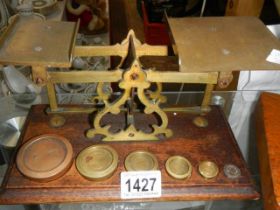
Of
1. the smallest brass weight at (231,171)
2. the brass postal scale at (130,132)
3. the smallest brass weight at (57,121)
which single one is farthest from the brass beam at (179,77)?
the smallest brass weight at (57,121)

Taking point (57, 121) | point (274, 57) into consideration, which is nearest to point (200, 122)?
point (274, 57)

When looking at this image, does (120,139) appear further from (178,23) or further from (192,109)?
(178,23)

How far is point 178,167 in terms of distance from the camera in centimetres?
82

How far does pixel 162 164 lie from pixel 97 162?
0.59ft

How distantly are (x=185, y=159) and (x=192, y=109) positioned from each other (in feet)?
0.70

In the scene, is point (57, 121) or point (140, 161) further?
point (57, 121)

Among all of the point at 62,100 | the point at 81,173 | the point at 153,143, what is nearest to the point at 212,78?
the point at 153,143

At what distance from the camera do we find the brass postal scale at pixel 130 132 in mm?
750

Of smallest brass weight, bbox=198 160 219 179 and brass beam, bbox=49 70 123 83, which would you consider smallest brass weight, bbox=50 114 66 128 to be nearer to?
brass beam, bbox=49 70 123 83

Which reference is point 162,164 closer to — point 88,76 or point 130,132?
point 130,132

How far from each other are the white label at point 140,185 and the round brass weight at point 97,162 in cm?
5

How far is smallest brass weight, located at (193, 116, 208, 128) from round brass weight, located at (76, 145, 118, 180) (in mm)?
291

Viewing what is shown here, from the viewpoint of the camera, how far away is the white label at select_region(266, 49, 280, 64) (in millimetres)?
740

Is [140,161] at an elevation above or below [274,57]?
below
